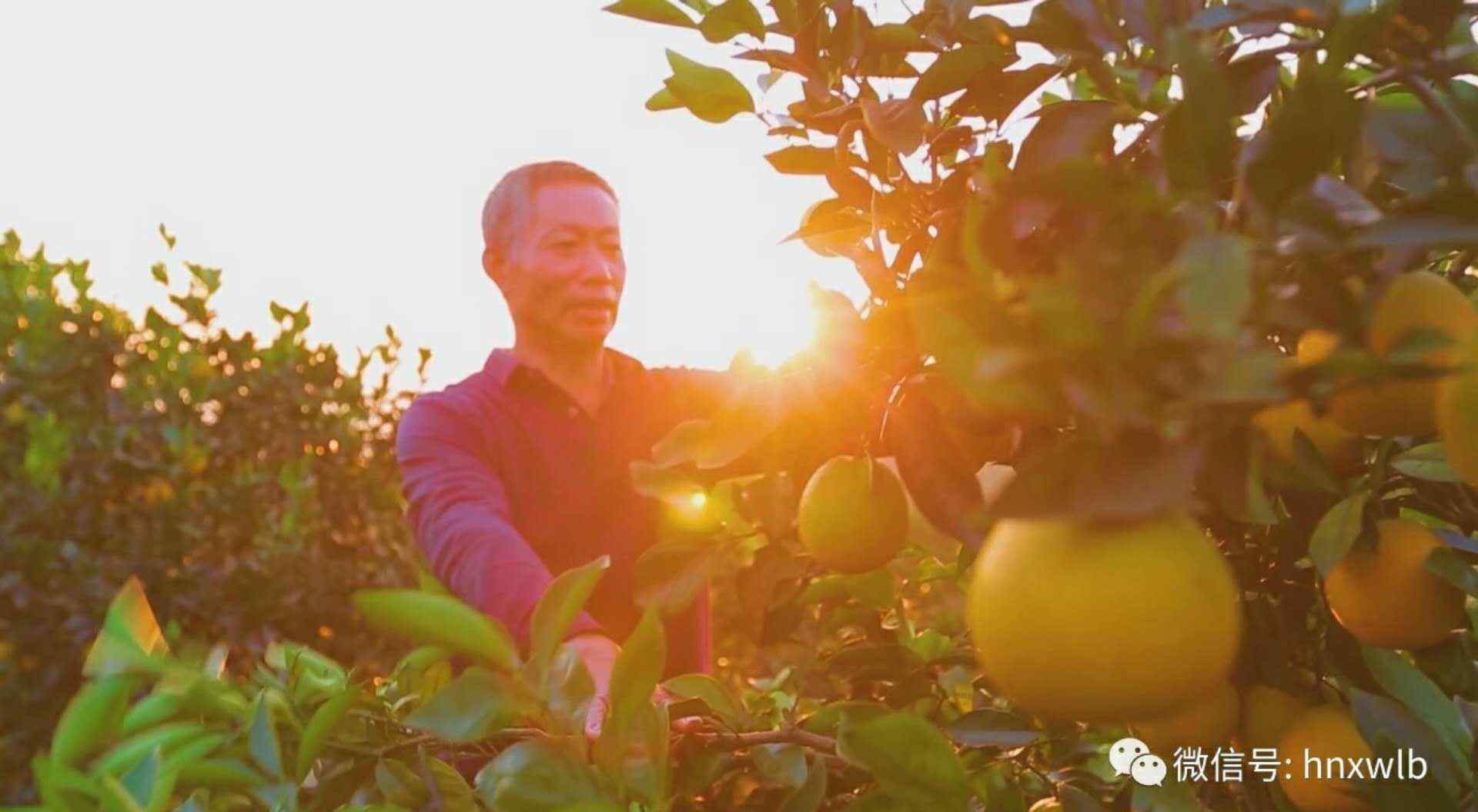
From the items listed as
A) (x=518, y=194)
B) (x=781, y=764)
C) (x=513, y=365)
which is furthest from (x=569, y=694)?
(x=518, y=194)

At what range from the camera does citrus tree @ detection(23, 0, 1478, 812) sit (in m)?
0.58

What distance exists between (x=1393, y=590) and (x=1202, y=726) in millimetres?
193

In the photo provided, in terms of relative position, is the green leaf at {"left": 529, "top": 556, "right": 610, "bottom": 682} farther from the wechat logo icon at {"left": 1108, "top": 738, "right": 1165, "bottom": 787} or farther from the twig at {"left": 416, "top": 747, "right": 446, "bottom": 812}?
the wechat logo icon at {"left": 1108, "top": 738, "right": 1165, "bottom": 787}

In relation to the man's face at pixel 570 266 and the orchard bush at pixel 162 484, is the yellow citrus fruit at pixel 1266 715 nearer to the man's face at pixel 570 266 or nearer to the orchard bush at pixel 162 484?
the man's face at pixel 570 266

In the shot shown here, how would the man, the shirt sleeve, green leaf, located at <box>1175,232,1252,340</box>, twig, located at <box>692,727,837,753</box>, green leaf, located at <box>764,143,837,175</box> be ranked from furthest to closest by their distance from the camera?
the man
the shirt sleeve
green leaf, located at <box>764,143,837,175</box>
twig, located at <box>692,727,837,753</box>
green leaf, located at <box>1175,232,1252,340</box>

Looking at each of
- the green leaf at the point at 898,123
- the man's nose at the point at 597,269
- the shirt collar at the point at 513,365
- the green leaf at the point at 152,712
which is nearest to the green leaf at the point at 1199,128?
the green leaf at the point at 898,123

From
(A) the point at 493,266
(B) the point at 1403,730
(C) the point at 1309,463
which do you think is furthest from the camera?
(A) the point at 493,266

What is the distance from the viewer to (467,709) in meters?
0.98

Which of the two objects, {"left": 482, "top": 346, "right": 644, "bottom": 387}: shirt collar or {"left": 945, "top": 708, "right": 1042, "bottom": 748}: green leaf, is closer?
{"left": 945, "top": 708, "right": 1042, "bottom": 748}: green leaf

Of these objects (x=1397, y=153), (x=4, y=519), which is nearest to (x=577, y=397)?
(x=1397, y=153)

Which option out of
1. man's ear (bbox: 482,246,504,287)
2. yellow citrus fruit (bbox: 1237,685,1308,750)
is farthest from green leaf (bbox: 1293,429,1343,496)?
man's ear (bbox: 482,246,504,287)

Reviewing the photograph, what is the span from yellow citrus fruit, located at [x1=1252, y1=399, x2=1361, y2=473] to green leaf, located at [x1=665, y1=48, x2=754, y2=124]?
1.99ft

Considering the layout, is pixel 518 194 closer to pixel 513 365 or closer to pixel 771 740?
pixel 513 365

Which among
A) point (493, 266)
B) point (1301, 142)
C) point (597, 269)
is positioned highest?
point (493, 266)
